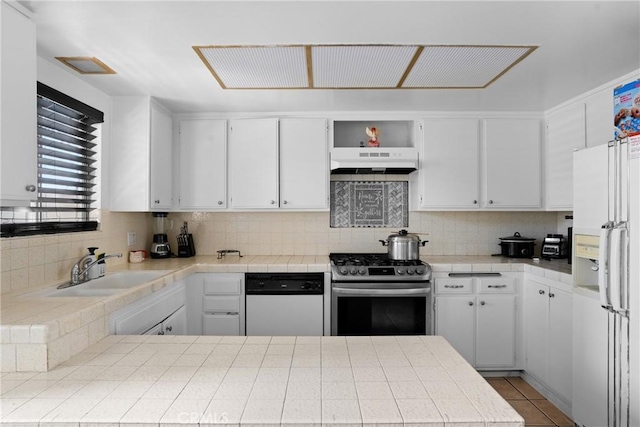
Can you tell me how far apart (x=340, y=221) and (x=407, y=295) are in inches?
40.9

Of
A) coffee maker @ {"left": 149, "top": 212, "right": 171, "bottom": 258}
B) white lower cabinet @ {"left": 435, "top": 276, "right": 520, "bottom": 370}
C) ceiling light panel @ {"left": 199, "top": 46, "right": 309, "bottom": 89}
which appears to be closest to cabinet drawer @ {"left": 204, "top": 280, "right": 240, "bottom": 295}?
coffee maker @ {"left": 149, "top": 212, "right": 171, "bottom": 258}

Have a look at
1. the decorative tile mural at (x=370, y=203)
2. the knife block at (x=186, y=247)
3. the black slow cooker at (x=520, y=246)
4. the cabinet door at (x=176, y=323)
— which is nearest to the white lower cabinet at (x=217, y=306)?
the cabinet door at (x=176, y=323)

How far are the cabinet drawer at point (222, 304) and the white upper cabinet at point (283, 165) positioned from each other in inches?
33.1

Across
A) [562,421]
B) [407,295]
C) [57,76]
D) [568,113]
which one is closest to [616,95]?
[568,113]

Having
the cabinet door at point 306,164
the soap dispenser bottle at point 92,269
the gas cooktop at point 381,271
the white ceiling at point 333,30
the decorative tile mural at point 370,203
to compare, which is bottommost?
the gas cooktop at point 381,271

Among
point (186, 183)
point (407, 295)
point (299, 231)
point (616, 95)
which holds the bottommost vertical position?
point (407, 295)

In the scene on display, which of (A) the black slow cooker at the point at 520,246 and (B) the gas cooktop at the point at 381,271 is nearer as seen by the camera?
(B) the gas cooktop at the point at 381,271

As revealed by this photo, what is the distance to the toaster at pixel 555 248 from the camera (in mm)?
3309

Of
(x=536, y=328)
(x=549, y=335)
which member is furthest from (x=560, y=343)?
(x=536, y=328)

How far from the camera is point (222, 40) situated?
6.41 feet

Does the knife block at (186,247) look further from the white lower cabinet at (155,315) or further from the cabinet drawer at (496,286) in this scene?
the cabinet drawer at (496,286)

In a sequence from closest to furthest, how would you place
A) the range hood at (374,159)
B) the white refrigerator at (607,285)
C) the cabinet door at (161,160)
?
the white refrigerator at (607,285)
the cabinet door at (161,160)
the range hood at (374,159)

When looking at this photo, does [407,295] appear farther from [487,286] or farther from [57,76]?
[57,76]

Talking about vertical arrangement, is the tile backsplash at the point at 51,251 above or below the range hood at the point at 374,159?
below
